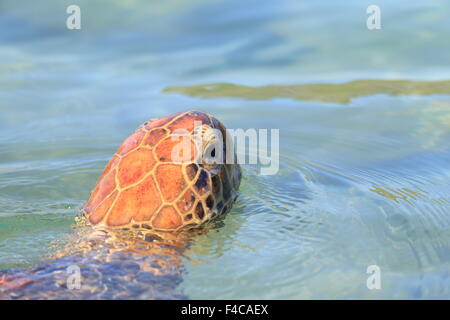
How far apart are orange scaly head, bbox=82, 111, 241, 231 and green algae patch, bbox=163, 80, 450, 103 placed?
11.3 ft

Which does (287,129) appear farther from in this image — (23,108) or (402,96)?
(23,108)

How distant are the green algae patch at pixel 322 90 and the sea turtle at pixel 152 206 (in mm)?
3353

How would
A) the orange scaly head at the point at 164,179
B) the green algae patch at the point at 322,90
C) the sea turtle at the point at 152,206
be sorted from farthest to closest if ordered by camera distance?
1. the green algae patch at the point at 322,90
2. the orange scaly head at the point at 164,179
3. the sea turtle at the point at 152,206

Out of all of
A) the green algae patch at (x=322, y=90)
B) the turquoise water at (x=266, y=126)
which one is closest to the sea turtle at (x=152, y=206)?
the turquoise water at (x=266, y=126)

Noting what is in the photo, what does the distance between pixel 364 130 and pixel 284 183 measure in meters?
1.59

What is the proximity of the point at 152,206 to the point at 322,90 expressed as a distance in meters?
4.21

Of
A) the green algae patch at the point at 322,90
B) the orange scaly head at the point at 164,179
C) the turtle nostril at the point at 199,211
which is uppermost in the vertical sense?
the green algae patch at the point at 322,90

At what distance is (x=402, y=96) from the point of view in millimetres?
7141

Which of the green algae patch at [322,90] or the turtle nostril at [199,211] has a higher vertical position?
the green algae patch at [322,90]

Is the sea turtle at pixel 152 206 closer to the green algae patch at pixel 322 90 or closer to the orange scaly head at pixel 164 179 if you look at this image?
the orange scaly head at pixel 164 179

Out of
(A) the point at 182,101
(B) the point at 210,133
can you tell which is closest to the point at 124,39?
(A) the point at 182,101

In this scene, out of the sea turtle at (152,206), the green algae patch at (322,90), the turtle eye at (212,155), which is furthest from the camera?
the green algae patch at (322,90)

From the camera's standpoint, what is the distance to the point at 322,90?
24.2ft

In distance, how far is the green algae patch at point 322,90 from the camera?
723 centimetres
